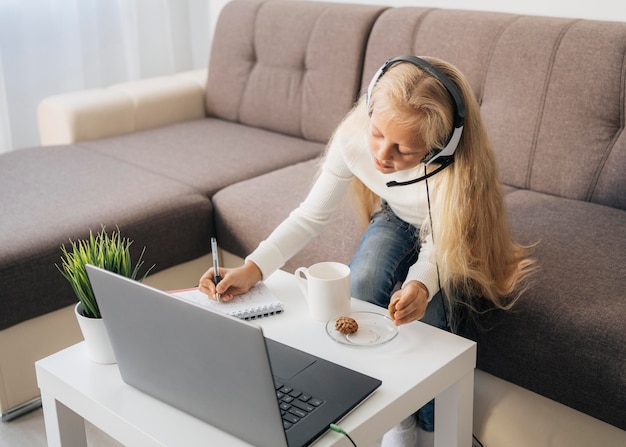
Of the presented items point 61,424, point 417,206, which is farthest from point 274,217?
point 61,424

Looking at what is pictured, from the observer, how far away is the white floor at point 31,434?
1.71m

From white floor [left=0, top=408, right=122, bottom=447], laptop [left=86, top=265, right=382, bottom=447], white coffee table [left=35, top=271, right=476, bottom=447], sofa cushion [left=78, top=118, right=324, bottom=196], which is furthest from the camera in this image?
sofa cushion [left=78, top=118, right=324, bottom=196]

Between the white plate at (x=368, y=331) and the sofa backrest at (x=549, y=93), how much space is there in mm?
800

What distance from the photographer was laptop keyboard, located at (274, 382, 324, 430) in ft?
3.53

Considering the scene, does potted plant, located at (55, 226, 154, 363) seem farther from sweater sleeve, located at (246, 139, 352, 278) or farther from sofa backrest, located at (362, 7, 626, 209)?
sofa backrest, located at (362, 7, 626, 209)

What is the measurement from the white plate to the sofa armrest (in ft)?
5.10

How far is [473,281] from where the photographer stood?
1476 millimetres

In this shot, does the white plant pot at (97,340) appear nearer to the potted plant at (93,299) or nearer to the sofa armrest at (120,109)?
the potted plant at (93,299)

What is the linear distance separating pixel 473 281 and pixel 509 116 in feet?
2.17

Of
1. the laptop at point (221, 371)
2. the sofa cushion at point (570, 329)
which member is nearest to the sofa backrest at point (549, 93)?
the sofa cushion at point (570, 329)

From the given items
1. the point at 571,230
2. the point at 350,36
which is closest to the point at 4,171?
the point at 350,36

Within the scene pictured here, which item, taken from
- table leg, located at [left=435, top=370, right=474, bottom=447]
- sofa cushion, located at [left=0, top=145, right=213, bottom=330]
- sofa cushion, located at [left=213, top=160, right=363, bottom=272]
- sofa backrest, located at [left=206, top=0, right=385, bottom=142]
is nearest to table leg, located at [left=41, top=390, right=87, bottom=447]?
sofa cushion, located at [left=0, top=145, right=213, bottom=330]

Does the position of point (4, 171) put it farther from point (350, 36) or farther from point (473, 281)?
point (473, 281)

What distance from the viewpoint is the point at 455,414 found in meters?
1.28
